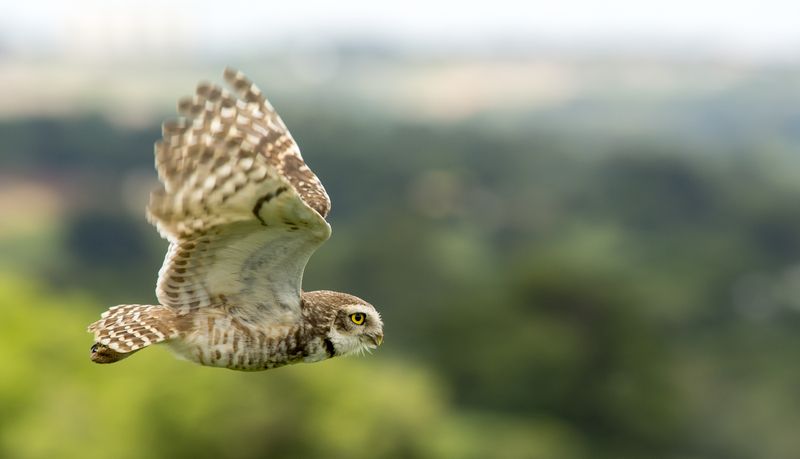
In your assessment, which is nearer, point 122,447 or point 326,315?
point 326,315

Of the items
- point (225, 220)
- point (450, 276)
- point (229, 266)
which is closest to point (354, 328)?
point (229, 266)

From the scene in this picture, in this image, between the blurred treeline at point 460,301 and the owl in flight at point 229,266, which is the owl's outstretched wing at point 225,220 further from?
the blurred treeline at point 460,301

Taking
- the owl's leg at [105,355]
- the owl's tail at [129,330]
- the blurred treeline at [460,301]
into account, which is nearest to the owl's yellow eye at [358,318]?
the owl's tail at [129,330]

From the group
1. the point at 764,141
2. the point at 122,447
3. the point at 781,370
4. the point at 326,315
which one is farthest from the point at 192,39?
the point at 326,315

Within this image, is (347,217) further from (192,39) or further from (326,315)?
(192,39)

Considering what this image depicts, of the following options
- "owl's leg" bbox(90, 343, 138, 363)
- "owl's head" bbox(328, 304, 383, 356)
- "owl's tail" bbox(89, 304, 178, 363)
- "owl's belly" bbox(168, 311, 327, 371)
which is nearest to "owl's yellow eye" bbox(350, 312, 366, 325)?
"owl's head" bbox(328, 304, 383, 356)
